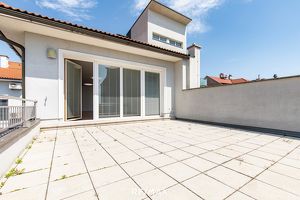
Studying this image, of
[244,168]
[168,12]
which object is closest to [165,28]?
[168,12]

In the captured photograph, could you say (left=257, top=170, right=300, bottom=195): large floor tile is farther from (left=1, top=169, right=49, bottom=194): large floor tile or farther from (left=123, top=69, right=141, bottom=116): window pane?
(left=123, top=69, right=141, bottom=116): window pane

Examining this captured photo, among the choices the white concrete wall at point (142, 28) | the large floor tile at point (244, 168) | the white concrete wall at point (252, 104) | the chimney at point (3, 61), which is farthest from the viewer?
the chimney at point (3, 61)

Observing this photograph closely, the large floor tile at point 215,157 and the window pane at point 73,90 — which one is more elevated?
the window pane at point 73,90

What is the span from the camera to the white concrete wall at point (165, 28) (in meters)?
8.72

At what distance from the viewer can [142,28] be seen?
918 cm

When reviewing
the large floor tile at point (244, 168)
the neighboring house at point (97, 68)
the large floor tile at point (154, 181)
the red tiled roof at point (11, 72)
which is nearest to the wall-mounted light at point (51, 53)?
the neighboring house at point (97, 68)

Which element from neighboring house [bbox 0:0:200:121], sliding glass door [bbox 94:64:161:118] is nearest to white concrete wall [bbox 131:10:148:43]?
neighboring house [bbox 0:0:200:121]

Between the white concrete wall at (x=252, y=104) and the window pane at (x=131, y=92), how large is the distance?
242cm

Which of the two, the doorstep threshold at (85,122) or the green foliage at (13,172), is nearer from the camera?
the green foliage at (13,172)

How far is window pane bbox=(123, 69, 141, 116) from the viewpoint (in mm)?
5776

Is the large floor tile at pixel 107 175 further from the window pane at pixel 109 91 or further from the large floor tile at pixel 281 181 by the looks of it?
the window pane at pixel 109 91

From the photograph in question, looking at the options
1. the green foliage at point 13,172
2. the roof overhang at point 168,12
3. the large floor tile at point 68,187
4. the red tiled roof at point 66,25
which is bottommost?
the large floor tile at point 68,187

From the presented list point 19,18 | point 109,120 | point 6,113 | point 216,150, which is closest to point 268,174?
point 216,150

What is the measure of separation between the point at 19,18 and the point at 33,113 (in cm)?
246
